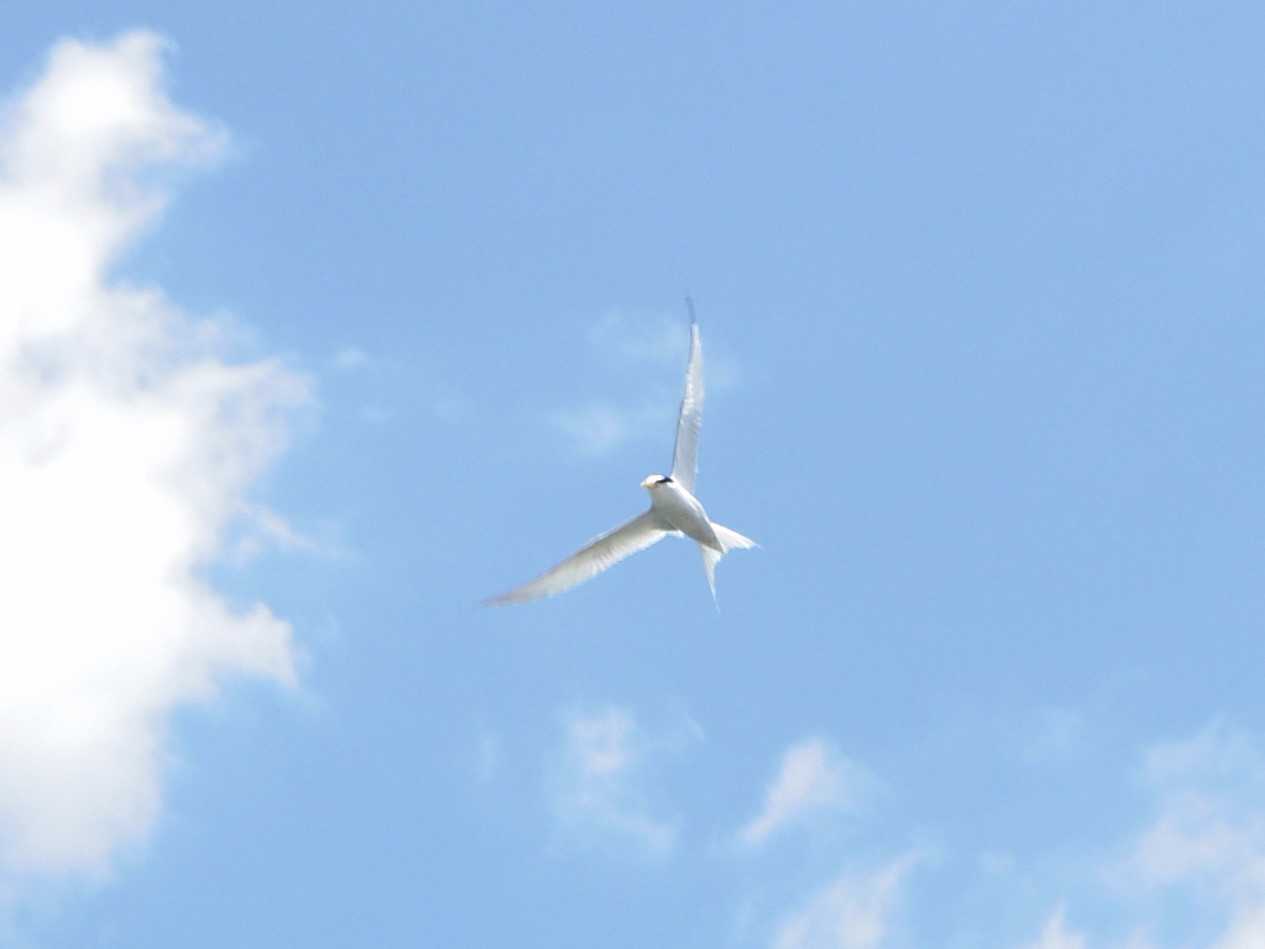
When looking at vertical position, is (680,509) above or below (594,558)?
below

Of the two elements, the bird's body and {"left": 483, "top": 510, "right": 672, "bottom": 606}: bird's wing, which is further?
{"left": 483, "top": 510, "right": 672, "bottom": 606}: bird's wing

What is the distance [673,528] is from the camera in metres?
89.9

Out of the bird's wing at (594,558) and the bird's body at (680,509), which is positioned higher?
the bird's wing at (594,558)

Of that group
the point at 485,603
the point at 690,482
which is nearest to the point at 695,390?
the point at 690,482

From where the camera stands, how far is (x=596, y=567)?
300 feet

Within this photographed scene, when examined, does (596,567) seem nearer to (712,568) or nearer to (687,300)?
(712,568)

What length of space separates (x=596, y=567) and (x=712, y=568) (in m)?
4.81

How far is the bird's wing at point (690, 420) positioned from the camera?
8731cm

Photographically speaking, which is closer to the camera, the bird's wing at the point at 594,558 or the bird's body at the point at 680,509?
the bird's body at the point at 680,509

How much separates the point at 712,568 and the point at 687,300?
9.64 meters

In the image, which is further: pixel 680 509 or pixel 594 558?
pixel 594 558

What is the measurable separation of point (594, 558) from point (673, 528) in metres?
3.33

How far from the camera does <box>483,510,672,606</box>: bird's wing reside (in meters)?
90.1

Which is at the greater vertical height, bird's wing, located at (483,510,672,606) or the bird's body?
bird's wing, located at (483,510,672,606)
